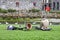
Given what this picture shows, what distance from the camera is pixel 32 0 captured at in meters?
41.0

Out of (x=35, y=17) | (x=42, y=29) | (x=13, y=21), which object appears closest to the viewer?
(x=42, y=29)

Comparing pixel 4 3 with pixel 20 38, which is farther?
pixel 4 3

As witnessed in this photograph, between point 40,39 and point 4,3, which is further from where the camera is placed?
point 4,3

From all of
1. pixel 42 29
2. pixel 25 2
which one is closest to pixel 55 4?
pixel 25 2

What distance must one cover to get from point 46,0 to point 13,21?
17.6 meters

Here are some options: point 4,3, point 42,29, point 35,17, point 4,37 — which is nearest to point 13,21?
point 35,17

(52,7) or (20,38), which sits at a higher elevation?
(20,38)

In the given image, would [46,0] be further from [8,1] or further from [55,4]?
[8,1]

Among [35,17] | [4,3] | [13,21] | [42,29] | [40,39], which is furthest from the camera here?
[4,3]

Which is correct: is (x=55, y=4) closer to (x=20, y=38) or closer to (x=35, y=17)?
(x=35, y=17)

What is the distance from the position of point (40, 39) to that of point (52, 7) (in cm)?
2888

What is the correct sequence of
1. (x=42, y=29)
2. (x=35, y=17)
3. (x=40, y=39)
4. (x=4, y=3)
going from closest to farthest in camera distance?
(x=40, y=39)
(x=42, y=29)
(x=35, y=17)
(x=4, y=3)

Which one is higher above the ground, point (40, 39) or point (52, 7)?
point (40, 39)

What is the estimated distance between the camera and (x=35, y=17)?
2786cm
